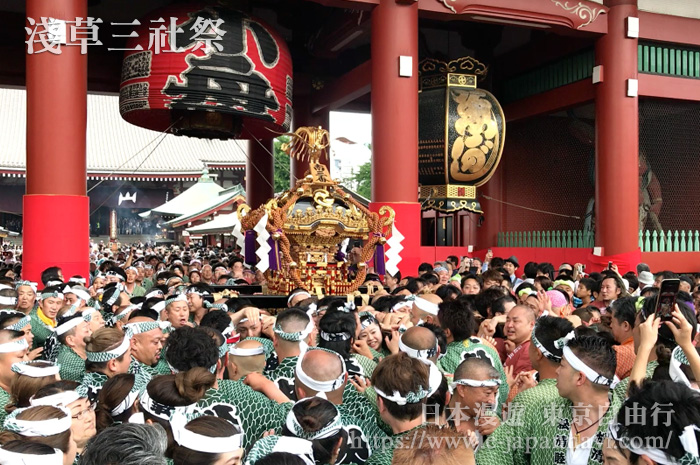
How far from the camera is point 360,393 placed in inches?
148

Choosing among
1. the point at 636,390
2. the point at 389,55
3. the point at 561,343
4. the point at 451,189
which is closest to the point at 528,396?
the point at 561,343

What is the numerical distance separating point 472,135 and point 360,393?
36.2 feet

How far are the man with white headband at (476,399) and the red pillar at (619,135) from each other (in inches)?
475

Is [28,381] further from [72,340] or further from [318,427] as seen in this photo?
[318,427]

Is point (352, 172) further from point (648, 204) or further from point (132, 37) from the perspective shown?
point (132, 37)

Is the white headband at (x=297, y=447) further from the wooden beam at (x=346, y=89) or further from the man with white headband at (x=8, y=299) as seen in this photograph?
the wooden beam at (x=346, y=89)

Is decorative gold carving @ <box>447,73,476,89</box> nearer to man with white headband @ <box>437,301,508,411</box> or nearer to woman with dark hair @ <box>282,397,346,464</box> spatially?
man with white headband @ <box>437,301,508,411</box>

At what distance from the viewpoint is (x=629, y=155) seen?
14469 mm

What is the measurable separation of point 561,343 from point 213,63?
10118mm

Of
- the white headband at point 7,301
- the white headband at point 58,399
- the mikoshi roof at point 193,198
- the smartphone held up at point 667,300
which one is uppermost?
the mikoshi roof at point 193,198

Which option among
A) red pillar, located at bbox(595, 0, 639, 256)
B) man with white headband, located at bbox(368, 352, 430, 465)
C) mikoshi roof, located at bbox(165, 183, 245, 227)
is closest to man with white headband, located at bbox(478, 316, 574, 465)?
man with white headband, located at bbox(368, 352, 430, 465)

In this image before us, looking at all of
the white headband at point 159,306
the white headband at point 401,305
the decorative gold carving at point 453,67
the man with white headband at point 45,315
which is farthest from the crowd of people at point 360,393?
the decorative gold carving at point 453,67

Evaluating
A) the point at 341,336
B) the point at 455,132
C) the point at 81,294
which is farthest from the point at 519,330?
the point at 455,132

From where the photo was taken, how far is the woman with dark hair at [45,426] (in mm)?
2713
